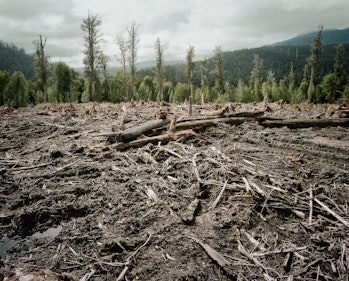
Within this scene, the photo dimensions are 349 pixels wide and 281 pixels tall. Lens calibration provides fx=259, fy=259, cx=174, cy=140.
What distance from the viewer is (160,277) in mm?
2379

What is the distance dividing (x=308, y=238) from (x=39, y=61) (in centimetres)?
3297

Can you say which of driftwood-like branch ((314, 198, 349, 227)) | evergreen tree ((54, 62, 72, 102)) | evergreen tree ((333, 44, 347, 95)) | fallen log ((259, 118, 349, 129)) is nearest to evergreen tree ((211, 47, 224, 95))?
evergreen tree ((333, 44, 347, 95))

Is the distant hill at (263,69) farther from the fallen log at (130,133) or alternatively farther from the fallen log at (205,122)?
the fallen log at (130,133)

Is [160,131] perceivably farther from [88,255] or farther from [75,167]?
[88,255]

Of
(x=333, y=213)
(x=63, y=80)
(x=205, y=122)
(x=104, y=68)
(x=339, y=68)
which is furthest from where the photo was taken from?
(x=339, y=68)

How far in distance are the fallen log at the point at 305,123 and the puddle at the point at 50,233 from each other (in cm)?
631

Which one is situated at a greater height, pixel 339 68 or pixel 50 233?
A: pixel 339 68

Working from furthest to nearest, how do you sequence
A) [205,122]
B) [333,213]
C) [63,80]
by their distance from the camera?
[63,80]
[205,122]
[333,213]

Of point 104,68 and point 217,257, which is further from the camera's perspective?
point 104,68

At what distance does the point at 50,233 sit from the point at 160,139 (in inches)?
128

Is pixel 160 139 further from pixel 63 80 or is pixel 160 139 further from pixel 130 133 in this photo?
pixel 63 80

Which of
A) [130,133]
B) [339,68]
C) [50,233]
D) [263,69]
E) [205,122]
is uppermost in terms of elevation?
[263,69]

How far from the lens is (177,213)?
10.9 feet

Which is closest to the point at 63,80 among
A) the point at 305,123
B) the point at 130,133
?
the point at 130,133
